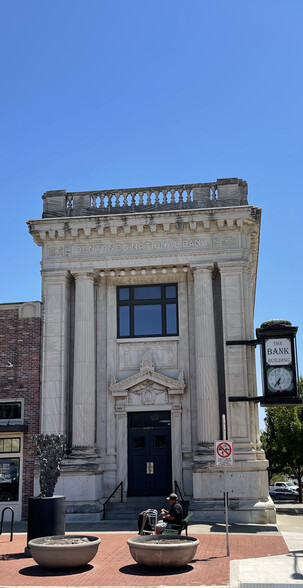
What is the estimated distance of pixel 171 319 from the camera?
75.8ft

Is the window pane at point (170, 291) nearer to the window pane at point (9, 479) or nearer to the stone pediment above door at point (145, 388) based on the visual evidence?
the stone pediment above door at point (145, 388)

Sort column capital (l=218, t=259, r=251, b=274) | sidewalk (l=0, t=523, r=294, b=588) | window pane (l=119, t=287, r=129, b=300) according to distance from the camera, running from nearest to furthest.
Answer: sidewalk (l=0, t=523, r=294, b=588), column capital (l=218, t=259, r=251, b=274), window pane (l=119, t=287, r=129, b=300)

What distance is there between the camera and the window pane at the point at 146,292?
2352cm

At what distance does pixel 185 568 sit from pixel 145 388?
34.6 ft

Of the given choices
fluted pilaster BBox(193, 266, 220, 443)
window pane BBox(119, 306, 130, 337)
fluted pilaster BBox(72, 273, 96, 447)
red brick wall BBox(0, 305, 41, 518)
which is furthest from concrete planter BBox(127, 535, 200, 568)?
window pane BBox(119, 306, 130, 337)

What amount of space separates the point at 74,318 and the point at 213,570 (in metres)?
12.9

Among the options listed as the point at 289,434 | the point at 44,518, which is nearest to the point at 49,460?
the point at 44,518

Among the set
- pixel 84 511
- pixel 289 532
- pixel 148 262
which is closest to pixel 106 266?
pixel 148 262

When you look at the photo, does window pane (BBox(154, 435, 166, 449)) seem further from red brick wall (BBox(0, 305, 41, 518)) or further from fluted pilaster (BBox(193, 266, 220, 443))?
red brick wall (BBox(0, 305, 41, 518))

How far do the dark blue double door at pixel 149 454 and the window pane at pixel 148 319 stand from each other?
3060 millimetres

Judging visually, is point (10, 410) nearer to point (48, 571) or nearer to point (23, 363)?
point (23, 363)

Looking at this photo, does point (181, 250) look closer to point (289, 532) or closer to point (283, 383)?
point (283, 383)

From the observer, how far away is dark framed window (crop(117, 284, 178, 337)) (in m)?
23.1

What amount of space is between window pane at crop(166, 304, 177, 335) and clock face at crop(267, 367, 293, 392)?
4052mm
